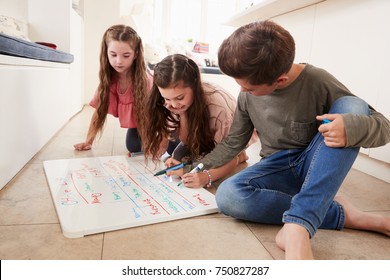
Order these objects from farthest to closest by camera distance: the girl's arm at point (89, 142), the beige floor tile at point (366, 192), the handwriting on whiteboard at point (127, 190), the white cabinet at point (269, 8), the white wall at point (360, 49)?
the white cabinet at point (269, 8) → the girl's arm at point (89, 142) → the white wall at point (360, 49) → the beige floor tile at point (366, 192) → the handwriting on whiteboard at point (127, 190)

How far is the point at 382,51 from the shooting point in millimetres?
1072

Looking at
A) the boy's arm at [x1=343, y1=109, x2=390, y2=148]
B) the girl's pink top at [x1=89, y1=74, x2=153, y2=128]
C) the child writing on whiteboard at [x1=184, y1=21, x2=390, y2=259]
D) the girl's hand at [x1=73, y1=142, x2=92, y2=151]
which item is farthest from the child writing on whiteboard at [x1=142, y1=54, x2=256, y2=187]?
the boy's arm at [x1=343, y1=109, x2=390, y2=148]

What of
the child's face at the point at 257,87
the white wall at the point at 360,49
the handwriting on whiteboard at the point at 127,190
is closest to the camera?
the child's face at the point at 257,87

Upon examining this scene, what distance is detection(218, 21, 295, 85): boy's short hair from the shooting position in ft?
1.96

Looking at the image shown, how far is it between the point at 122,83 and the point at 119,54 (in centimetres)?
16

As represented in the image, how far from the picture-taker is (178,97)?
908 millimetres

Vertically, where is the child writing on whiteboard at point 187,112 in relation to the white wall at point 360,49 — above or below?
below

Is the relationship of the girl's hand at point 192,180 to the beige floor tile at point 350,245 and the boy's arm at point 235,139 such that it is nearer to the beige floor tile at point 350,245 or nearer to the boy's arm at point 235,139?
the boy's arm at point 235,139

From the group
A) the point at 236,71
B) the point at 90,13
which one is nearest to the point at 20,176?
the point at 236,71

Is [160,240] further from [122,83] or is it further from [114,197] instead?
[122,83]

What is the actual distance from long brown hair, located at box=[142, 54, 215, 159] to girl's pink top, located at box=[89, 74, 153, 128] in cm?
23

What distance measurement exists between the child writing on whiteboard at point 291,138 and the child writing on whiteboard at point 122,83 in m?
0.49

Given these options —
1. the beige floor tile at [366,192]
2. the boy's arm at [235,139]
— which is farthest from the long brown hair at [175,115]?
the beige floor tile at [366,192]

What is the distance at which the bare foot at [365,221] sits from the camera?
70 centimetres
